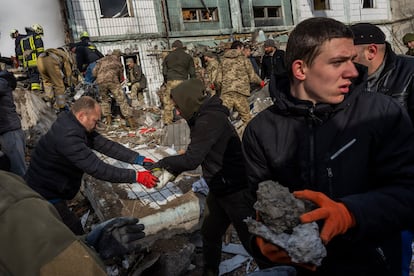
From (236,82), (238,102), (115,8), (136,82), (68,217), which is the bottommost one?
(68,217)

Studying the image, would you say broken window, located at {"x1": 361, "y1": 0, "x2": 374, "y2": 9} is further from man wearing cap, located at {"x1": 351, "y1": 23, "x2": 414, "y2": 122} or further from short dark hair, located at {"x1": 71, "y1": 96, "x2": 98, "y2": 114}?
short dark hair, located at {"x1": 71, "y1": 96, "x2": 98, "y2": 114}

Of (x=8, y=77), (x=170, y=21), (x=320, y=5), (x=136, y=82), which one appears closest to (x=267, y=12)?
(x=320, y=5)

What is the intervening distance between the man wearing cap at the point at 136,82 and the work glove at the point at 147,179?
26.3ft

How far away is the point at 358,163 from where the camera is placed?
4.48 ft

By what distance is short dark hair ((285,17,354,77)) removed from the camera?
1391mm

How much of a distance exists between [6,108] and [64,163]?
2.11 m

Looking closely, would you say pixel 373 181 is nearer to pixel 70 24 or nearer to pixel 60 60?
pixel 60 60

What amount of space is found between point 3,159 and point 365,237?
1.54 metres

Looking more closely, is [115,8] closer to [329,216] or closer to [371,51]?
[371,51]

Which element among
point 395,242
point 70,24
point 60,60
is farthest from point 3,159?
point 70,24

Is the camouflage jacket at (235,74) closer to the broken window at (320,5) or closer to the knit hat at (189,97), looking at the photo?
the knit hat at (189,97)

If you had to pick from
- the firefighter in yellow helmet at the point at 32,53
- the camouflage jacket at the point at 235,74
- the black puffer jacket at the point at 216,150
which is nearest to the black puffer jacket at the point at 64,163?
the black puffer jacket at the point at 216,150

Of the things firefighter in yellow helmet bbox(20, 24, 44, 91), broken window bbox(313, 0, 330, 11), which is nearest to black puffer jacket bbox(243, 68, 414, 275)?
firefighter in yellow helmet bbox(20, 24, 44, 91)

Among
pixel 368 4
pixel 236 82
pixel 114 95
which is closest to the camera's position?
pixel 236 82
